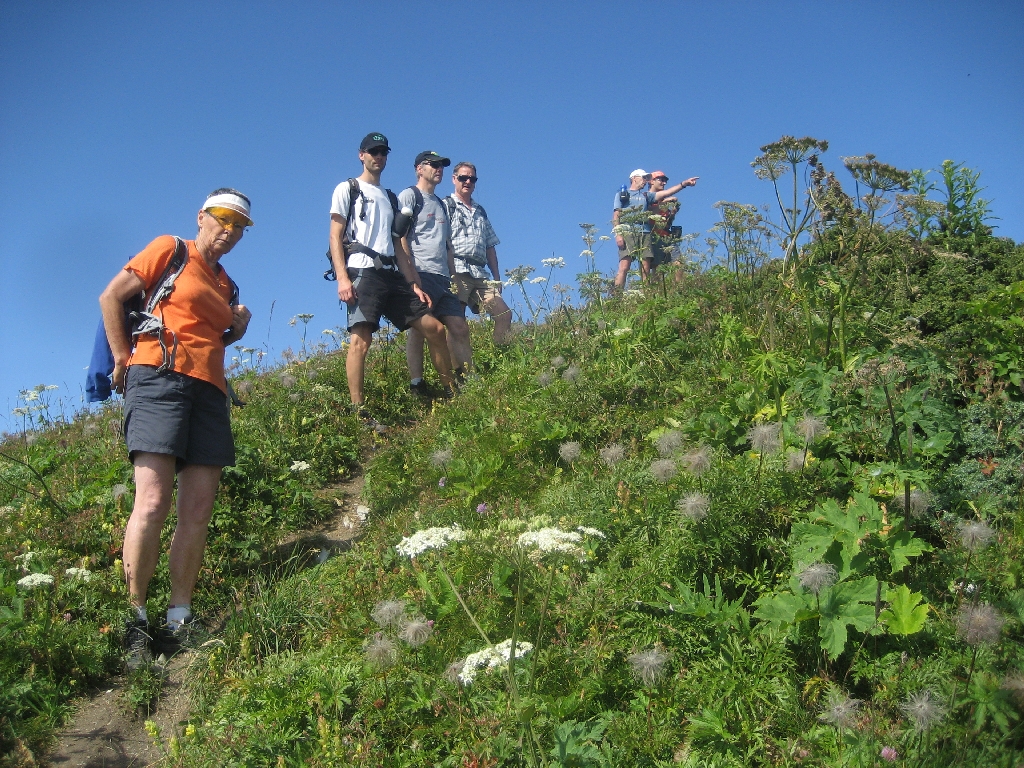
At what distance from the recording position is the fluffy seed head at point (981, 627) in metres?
2.96

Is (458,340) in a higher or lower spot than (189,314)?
higher

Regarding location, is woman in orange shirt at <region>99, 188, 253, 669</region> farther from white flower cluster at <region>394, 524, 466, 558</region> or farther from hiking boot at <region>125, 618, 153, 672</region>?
white flower cluster at <region>394, 524, 466, 558</region>

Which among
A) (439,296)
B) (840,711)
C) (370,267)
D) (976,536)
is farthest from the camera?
(439,296)

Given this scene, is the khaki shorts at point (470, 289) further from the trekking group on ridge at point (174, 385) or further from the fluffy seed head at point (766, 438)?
the fluffy seed head at point (766, 438)

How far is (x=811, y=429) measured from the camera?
13.5 ft

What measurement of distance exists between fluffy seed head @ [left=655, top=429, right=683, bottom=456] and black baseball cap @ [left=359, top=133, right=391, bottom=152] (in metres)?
4.24

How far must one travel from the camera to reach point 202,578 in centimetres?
523

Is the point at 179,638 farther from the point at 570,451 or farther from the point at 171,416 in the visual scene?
the point at 570,451

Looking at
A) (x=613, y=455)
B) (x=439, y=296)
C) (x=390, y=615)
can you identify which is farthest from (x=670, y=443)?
(x=439, y=296)

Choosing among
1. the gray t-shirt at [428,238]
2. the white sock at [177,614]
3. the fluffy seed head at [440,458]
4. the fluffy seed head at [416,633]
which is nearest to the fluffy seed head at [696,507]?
the fluffy seed head at [416,633]

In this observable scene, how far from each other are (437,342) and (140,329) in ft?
11.6

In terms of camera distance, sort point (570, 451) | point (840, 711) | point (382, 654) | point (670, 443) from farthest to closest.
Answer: point (570, 451), point (670, 443), point (382, 654), point (840, 711)

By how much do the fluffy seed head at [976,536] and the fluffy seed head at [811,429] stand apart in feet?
2.69

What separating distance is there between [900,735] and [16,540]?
5390 mm
